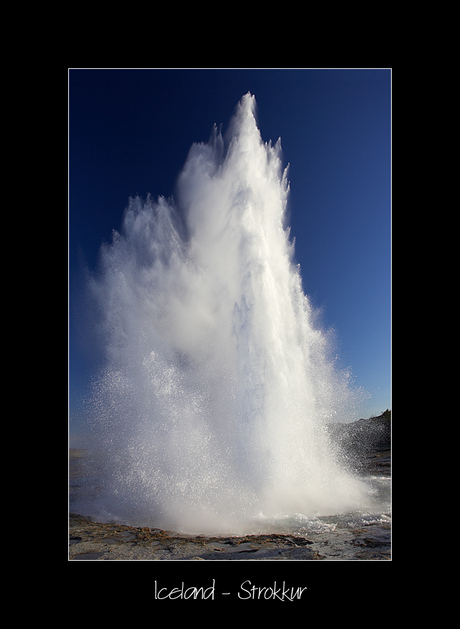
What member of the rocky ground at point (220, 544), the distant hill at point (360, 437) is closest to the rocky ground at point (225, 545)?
the rocky ground at point (220, 544)

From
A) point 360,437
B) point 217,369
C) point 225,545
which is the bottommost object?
point 225,545

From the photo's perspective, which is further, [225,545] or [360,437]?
[360,437]

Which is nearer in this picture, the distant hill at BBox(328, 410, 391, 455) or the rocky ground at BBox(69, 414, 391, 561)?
the rocky ground at BBox(69, 414, 391, 561)

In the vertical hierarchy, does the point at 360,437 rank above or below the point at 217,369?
below

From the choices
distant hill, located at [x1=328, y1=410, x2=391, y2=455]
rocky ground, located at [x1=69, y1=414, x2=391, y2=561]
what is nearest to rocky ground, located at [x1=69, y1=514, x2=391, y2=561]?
rocky ground, located at [x1=69, y1=414, x2=391, y2=561]

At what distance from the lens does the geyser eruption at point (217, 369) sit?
4758 mm

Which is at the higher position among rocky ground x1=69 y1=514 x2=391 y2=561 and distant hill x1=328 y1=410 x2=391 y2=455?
distant hill x1=328 y1=410 x2=391 y2=455

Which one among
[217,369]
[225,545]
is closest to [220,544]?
[225,545]

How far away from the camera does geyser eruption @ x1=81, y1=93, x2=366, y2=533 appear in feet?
15.6

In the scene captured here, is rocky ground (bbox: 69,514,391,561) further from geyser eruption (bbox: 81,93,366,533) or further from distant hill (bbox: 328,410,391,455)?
distant hill (bbox: 328,410,391,455)

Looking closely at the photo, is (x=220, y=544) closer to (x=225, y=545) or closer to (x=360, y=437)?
(x=225, y=545)

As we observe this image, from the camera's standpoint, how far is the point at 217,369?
18.3 feet
